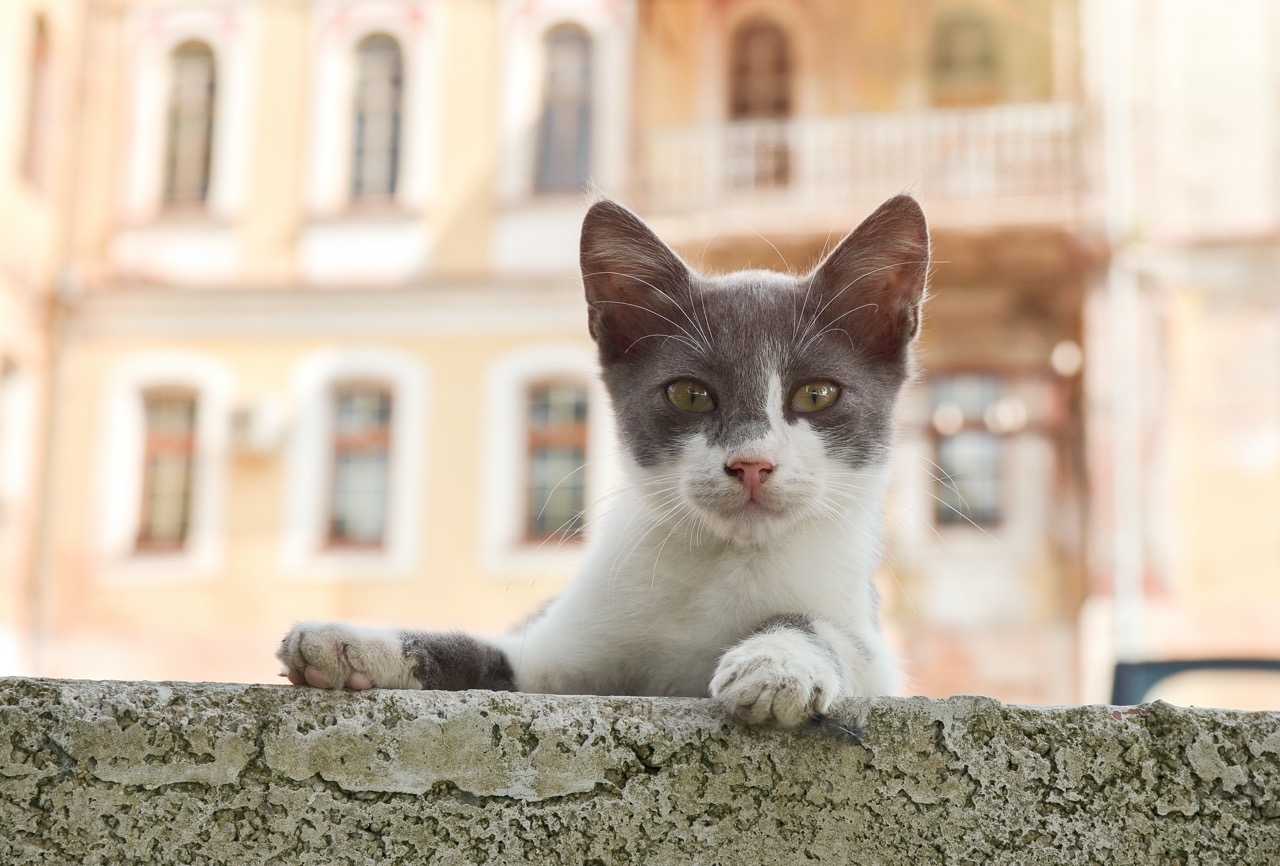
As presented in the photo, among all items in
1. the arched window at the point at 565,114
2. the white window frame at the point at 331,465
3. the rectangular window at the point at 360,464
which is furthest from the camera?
the arched window at the point at 565,114

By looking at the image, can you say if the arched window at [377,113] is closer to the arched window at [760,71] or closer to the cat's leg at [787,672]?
the arched window at [760,71]

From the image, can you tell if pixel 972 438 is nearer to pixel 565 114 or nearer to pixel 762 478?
pixel 565 114

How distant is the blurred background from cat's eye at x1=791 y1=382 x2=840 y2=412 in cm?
887

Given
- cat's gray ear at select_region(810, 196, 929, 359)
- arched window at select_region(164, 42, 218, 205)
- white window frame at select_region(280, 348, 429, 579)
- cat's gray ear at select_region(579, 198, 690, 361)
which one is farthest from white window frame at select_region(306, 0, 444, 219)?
cat's gray ear at select_region(810, 196, 929, 359)

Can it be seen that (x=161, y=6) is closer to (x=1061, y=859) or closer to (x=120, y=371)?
(x=120, y=371)

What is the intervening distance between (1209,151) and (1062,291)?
5.17 feet

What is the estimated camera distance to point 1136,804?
4.52ft

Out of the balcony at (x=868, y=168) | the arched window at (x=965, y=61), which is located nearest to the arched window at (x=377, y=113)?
the balcony at (x=868, y=168)

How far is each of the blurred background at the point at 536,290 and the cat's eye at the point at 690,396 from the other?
8.94m

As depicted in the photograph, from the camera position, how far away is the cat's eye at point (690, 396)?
2.04m

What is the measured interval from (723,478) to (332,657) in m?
0.60

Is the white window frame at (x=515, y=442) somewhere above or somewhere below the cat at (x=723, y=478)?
above

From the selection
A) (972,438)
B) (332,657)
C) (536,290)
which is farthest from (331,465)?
(332,657)

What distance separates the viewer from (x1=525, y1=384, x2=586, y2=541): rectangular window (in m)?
12.4
